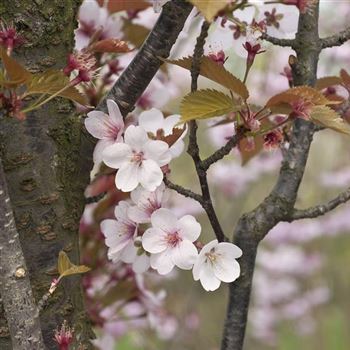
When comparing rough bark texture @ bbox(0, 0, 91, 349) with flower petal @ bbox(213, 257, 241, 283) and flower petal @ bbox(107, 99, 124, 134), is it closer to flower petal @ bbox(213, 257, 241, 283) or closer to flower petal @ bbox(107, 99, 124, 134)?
flower petal @ bbox(107, 99, 124, 134)

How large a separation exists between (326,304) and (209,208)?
13.4 ft

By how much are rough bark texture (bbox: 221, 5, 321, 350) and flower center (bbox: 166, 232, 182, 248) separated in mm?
166

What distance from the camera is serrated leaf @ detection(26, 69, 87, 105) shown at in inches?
28.5

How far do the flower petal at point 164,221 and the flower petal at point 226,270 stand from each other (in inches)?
2.5

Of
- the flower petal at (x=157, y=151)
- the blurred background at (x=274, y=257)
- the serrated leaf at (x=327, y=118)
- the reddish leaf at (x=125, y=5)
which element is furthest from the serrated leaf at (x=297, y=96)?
the blurred background at (x=274, y=257)

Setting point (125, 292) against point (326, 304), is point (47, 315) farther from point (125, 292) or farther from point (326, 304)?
point (326, 304)

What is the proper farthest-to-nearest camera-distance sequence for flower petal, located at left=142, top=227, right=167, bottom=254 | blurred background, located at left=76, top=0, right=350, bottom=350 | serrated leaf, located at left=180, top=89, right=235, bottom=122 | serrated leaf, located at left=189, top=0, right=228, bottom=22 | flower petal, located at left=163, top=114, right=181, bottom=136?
blurred background, located at left=76, top=0, right=350, bottom=350, flower petal, located at left=163, top=114, right=181, bottom=136, flower petal, located at left=142, top=227, right=167, bottom=254, serrated leaf, located at left=180, top=89, right=235, bottom=122, serrated leaf, located at left=189, top=0, right=228, bottom=22

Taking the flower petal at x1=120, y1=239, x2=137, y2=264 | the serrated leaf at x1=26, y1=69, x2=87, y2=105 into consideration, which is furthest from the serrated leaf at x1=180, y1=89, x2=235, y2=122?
the flower petal at x1=120, y1=239, x2=137, y2=264

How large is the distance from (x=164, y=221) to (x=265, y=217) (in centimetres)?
20

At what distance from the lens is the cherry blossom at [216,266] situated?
83 cm

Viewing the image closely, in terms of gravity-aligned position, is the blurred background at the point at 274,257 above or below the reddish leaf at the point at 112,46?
below

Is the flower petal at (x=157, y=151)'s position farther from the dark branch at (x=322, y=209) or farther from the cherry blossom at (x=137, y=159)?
the dark branch at (x=322, y=209)

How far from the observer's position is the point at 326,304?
4.77 meters

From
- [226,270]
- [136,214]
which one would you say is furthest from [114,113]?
[226,270]
